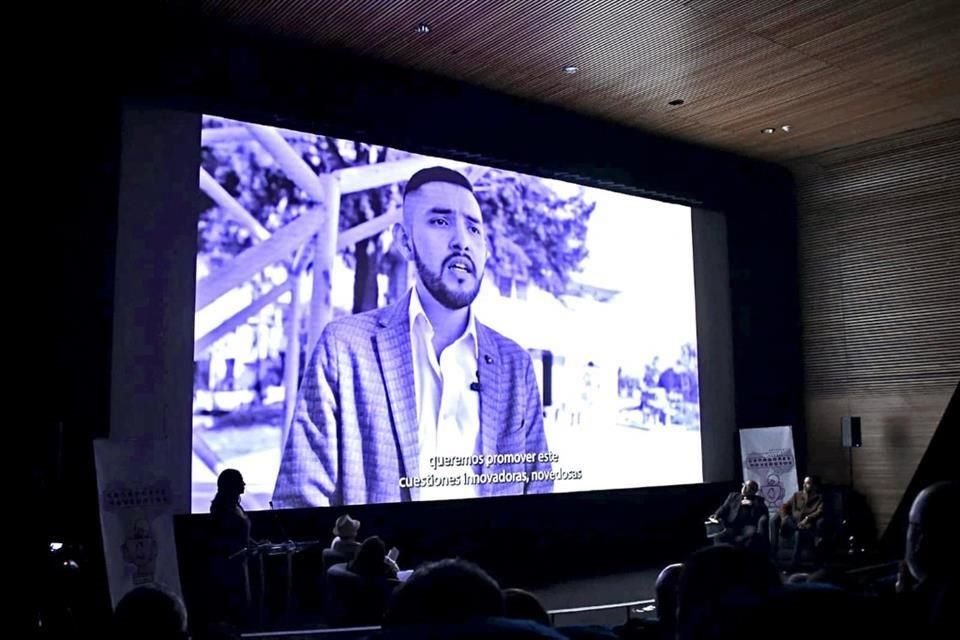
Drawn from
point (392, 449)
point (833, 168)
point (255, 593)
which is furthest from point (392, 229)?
point (833, 168)

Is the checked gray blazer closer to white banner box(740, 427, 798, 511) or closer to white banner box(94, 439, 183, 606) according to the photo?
white banner box(94, 439, 183, 606)

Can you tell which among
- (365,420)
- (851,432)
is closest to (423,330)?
(365,420)

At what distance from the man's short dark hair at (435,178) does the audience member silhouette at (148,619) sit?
5925 mm

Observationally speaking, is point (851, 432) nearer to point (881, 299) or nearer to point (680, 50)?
point (881, 299)

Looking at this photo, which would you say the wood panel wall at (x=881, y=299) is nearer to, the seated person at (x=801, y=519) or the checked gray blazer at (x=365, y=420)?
the seated person at (x=801, y=519)

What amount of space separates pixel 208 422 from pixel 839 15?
5307 millimetres

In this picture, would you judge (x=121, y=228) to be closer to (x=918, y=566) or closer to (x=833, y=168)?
(x=918, y=566)

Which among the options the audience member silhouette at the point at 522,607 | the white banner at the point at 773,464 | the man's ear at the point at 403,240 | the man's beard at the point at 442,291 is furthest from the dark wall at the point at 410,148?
the audience member silhouette at the point at 522,607

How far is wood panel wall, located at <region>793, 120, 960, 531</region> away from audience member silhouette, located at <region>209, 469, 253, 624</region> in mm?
6873

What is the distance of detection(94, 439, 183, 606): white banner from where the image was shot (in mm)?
5504

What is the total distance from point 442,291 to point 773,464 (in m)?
4.23

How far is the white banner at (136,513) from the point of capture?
550cm

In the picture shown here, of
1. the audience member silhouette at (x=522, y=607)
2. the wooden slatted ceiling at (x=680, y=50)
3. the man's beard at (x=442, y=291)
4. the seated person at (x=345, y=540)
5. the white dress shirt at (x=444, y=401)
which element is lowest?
the seated person at (x=345, y=540)

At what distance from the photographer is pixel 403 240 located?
7.29m
